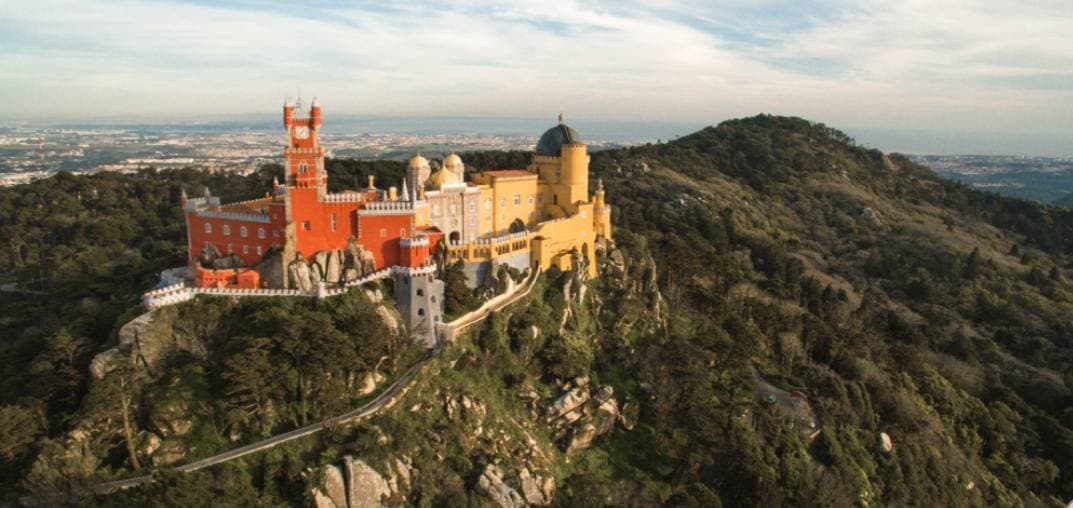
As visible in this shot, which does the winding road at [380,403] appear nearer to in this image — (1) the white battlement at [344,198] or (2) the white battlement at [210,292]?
(2) the white battlement at [210,292]

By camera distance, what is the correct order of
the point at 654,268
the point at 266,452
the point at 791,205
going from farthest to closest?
1. the point at 791,205
2. the point at 654,268
3. the point at 266,452

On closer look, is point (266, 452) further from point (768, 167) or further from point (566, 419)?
point (768, 167)

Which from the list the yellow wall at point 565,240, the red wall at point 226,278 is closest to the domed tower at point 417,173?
the yellow wall at point 565,240

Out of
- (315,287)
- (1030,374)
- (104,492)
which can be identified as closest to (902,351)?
(1030,374)

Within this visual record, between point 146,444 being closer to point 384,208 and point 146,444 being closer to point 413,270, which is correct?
point 413,270

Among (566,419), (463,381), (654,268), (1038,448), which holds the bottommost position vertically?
(1038,448)

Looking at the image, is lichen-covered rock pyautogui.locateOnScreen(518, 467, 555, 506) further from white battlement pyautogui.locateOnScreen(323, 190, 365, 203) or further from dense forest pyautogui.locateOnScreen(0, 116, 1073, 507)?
white battlement pyautogui.locateOnScreen(323, 190, 365, 203)

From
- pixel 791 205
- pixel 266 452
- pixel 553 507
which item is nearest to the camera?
pixel 266 452
